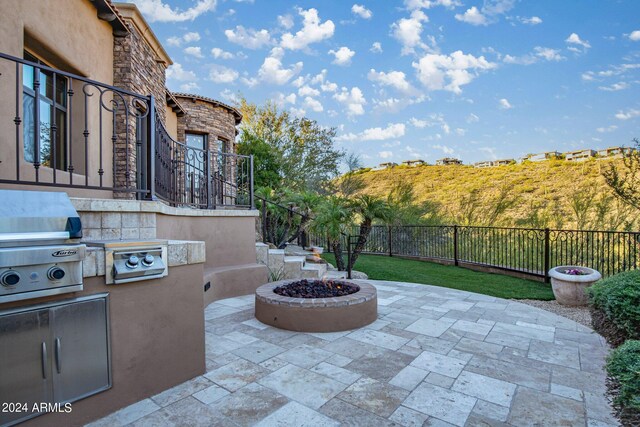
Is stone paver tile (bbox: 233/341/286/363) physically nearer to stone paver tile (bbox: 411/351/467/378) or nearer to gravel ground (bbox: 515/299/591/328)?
stone paver tile (bbox: 411/351/467/378)

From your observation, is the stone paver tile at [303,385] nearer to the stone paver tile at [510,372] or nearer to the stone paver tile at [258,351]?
the stone paver tile at [258,351]

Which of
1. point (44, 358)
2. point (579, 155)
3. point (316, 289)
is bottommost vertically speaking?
point (316, 289)

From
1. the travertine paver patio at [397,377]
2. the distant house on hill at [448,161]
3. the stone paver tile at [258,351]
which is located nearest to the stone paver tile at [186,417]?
the travertine paver patio at [397,377]

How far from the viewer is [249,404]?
2182 mm

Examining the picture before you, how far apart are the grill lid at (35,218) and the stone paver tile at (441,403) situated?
236 centimetres

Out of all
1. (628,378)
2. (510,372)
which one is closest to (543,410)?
(510,372)

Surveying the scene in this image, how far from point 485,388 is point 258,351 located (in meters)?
1.93

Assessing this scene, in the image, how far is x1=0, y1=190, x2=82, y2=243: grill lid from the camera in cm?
166

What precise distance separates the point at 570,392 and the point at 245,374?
2431mm

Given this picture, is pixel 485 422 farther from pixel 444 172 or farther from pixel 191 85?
pixel 444 172

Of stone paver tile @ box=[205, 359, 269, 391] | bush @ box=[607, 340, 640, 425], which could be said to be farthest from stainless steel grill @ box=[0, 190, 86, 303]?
bush @ box=[607, 340, 640, 425]

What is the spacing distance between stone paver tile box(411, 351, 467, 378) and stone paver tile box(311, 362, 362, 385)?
1.95 ft

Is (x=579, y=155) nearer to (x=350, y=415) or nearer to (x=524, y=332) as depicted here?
(x=524, y=332)

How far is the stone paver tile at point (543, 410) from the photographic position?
201 centimetres
